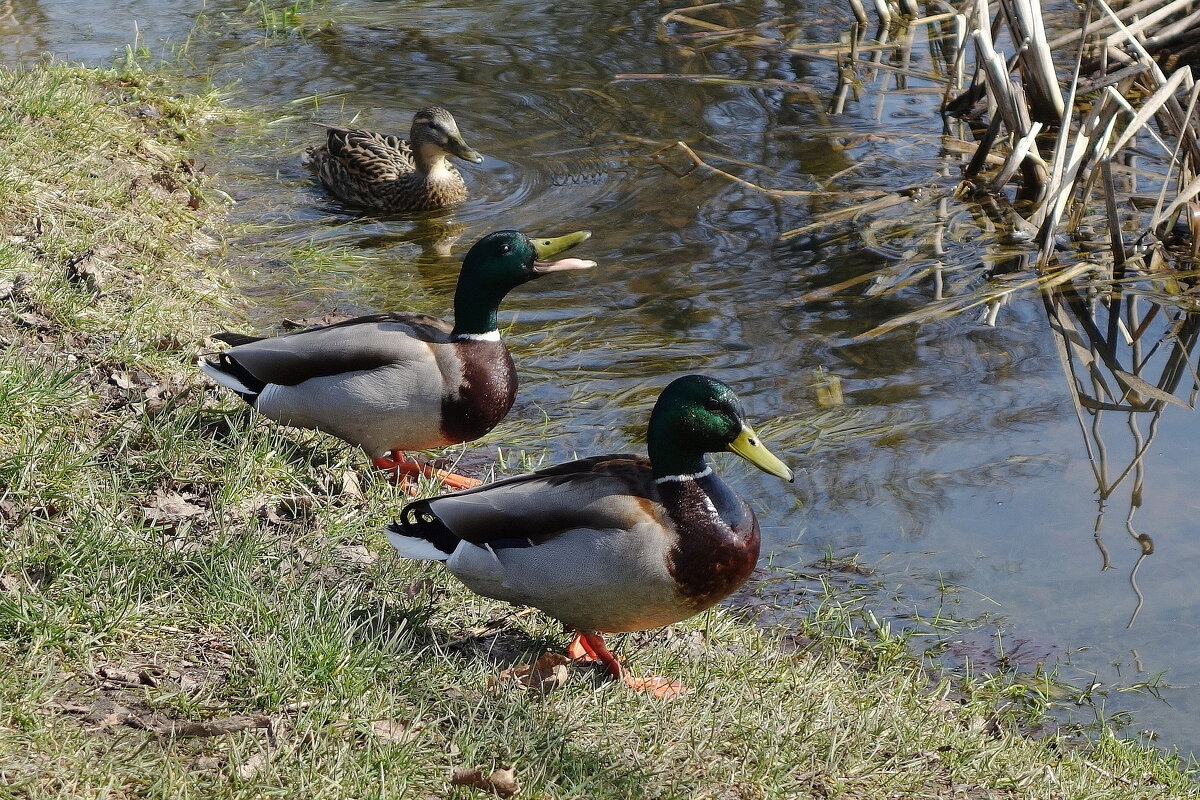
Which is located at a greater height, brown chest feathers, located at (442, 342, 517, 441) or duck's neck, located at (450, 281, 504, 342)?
duck's neck, located at (450, 281, 504, 342)

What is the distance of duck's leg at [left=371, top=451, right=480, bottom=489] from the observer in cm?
439

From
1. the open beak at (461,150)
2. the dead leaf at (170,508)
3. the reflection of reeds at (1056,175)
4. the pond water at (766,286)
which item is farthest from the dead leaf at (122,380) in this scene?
the open beak at (461,150)

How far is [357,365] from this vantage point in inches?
168

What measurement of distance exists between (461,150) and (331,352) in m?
3.43

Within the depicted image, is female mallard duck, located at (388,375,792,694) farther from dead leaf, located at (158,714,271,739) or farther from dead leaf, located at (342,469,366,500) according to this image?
dead leaf, located at (342,469,366,500)

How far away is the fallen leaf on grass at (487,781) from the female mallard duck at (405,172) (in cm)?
511

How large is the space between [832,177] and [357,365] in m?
3.96

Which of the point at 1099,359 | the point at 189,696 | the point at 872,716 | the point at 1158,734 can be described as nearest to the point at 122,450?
the point at 189,696

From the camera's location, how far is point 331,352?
14.1 feet

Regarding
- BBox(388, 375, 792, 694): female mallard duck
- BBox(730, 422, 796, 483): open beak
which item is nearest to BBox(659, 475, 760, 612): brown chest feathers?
BBox(388, 375, 792, 694): female mallard duck

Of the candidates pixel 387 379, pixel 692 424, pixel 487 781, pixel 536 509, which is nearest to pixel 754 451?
pixel 692 424

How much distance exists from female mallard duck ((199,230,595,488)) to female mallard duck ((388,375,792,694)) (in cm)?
88

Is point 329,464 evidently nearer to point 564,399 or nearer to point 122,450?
point 122,450

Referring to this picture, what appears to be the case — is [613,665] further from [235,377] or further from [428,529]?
[235,377]
